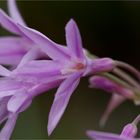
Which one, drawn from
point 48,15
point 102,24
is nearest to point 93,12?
point 102,24

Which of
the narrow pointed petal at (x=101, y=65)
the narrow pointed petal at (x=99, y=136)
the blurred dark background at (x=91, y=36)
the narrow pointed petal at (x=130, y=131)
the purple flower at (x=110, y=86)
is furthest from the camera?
the blurred dark background at (x=91, y=36)

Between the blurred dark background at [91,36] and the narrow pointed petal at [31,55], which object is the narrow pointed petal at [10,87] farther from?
the blurred dark background at [91,36]

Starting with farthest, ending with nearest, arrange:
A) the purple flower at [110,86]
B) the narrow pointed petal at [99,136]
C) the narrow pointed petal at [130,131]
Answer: the purple flower at [110,86] < the narrow pointed petal at [130,131] < the narrow pointed petal at [99,136]

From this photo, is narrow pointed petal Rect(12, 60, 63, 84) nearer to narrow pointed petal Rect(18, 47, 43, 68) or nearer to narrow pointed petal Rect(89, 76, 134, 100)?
narrow pointed petal Rect(18, 47, 43, 68)

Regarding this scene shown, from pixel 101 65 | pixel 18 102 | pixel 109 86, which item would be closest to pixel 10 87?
pixel 18 102

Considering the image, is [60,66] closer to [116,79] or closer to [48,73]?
[48,73]

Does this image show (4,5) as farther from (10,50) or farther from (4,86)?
(4,86)

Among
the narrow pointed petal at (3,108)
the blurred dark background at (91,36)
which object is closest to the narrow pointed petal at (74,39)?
the narrow pointed petal at (3,108)

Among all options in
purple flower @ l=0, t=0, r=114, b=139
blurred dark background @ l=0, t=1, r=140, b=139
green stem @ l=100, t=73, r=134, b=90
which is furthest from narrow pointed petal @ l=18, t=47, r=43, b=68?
blurred dark background @ l=0, t=1, r=140, b=139

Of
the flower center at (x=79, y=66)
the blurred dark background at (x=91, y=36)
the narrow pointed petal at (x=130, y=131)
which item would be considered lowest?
the blurred dark background at (x=91, y=36)
